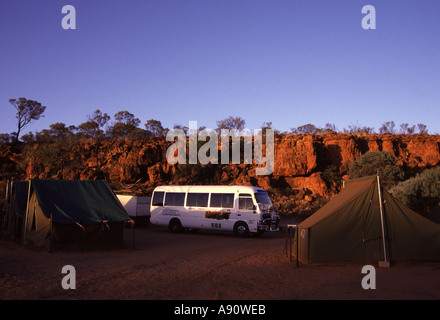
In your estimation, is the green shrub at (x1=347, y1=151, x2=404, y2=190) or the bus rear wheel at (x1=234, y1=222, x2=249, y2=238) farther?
the green shrub at (x1=347, y1=151, x2=404, y2=190)

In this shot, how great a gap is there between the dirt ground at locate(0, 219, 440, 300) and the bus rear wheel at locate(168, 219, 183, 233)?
7.83 metres

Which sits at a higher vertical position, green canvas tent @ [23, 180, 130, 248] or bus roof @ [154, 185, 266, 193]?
bus roof @ [154, 185, 266, 193]

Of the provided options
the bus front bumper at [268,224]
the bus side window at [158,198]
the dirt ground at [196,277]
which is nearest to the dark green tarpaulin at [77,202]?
the dirt ground at [196,277]

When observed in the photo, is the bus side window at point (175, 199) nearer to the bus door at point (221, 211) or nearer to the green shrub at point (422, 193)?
the bus door at point (221, 211)

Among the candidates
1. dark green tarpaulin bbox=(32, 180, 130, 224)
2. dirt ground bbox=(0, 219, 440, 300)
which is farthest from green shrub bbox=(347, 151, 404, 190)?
dark green tarpaulin bbox=(32, 180, 130, 224)

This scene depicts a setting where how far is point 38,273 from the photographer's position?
33.6 ft

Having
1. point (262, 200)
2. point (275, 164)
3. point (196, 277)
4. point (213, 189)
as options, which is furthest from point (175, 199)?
point (275, 164)

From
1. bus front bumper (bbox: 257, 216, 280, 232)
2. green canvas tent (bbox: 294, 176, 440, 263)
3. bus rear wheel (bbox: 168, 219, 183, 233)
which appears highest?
green canvas tent (bbox: 294, 176, 440, 263)

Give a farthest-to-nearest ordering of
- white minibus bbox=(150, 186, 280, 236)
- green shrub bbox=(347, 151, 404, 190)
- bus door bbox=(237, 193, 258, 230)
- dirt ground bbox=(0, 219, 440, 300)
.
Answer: green shrub bbox=(347, 151, 404, 190) → white minibus bbox=(150, 186, 280, 236) → bus door bbox=(237, 193, 258, 230) → dirt ground bbox=(0, 219, 440, 300)

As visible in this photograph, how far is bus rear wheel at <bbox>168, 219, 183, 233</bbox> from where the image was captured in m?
22.8

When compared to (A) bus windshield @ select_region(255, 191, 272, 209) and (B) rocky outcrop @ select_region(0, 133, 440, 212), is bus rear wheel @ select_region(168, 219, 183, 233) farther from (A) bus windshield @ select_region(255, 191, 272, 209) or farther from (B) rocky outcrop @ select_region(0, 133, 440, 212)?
(B) rocky outcrop @ select_region(0, 133, 440, 212)

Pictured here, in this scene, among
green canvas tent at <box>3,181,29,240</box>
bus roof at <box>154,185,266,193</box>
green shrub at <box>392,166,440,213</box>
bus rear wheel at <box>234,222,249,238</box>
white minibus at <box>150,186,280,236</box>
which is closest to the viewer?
green canvas tent at <box>3,181,29,240</box>

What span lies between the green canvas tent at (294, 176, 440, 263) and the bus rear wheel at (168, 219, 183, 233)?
1202 cm

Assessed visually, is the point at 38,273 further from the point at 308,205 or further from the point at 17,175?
the point at 17,175
